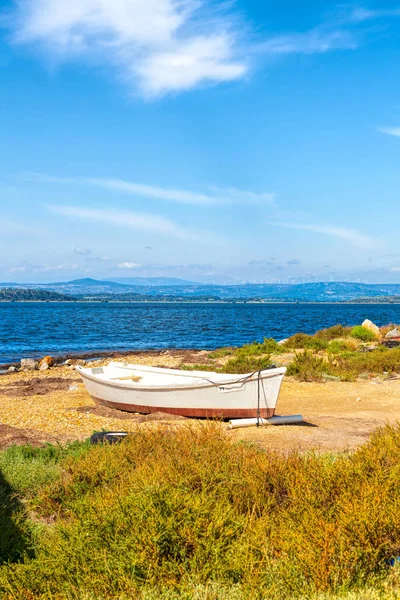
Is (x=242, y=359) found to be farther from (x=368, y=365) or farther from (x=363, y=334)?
(x=363, y=334)

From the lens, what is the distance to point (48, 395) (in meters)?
17.3

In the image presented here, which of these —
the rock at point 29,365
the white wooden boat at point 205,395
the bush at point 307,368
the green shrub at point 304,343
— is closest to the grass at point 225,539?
the white wooden boat at point 205,395

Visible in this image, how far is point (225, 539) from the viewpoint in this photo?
13.0 ft

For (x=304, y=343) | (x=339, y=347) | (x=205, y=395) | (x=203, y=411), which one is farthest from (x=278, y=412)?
(x=304, y=343)

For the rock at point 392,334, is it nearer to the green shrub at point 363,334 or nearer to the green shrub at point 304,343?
the green shrub at point 363,334

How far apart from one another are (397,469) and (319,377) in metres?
13.9

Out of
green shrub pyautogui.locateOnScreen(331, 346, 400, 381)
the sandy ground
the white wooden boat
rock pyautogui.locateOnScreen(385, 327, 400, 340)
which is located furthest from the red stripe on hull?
rock pyautogui.locateOnScreen(385, 327, 400, 340)

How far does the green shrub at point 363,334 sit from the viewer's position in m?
32.7

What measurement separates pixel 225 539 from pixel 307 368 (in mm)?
16121

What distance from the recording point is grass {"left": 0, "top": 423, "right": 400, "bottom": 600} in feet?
11.7

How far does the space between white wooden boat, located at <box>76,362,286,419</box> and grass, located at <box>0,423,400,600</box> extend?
603 centimetres

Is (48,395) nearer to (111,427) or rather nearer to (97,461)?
(111,427)

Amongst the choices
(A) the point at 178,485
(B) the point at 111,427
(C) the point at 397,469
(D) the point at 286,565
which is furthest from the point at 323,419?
(D) the point at 286,565

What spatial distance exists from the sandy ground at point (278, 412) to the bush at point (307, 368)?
55cm
